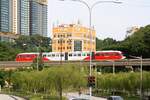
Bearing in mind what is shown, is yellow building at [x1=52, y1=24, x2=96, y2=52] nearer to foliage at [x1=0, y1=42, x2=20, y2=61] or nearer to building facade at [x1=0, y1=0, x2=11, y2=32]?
foliage at [x1=0, y1=42, x2=20, y2=61]

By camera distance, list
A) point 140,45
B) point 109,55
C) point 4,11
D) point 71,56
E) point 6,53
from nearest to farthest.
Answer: point 109,55, point 71,56, point 140,45, point 6,53, point 4,11

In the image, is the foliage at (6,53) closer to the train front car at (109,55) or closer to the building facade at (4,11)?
the building facade at (4,11)

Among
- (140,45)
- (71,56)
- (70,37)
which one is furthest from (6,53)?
(140,45)

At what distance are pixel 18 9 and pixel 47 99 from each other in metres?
137

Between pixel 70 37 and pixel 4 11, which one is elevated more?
pixel 4 11

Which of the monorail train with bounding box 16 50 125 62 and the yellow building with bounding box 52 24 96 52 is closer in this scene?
the monorail train with bounding box 16 50 125 62

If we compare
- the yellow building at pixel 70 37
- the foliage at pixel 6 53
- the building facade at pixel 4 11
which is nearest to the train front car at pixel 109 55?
the foliage at pixel 6 53

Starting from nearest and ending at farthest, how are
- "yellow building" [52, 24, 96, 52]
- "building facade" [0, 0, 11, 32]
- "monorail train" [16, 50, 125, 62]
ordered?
"monorail train" [16, 50, 125, 62] < "yellow building" [52, 24, 96, 52] < "building facade" [0, 0, 11, 32]

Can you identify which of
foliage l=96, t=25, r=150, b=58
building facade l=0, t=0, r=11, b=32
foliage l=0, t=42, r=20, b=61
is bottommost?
foliage l=0, t=42, r=20, b=61

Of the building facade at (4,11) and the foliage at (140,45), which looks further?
the building facade at (4,11)

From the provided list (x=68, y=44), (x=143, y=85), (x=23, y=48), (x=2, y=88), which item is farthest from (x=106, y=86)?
(x=23, y=48)

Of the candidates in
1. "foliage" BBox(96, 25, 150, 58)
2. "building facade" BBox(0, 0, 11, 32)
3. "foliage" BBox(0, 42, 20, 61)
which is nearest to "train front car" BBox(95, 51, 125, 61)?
"foliage" BBox(96, 25, 150, 58)

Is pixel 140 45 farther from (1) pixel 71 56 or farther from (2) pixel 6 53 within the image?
(2) pixel 6 53

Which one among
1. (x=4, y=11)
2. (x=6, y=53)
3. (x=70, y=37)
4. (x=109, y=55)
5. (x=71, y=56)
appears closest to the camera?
(x=109, y=55)
